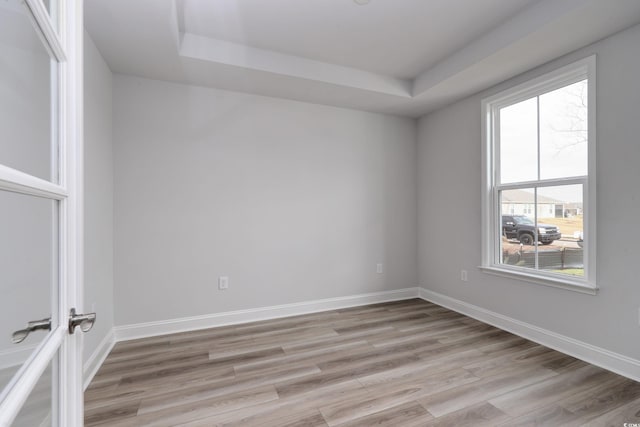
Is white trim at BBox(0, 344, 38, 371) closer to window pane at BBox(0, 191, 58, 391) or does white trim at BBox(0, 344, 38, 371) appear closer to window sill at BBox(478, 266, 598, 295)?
window pane at BBox(0, 191, 58, 391)

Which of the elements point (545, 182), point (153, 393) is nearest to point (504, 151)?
point (545, 182)

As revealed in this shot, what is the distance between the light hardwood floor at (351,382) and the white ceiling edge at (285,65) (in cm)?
245

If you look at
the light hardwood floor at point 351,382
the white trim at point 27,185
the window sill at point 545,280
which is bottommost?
the light hardwood floor at point 351,382

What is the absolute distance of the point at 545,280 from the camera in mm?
2502

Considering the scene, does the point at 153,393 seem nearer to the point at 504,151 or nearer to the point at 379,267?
the point at 379,267

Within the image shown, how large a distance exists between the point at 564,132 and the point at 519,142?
387mm

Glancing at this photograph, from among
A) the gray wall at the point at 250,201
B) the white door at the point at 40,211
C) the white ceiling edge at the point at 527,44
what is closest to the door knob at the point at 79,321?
the white door at the point at 40,211

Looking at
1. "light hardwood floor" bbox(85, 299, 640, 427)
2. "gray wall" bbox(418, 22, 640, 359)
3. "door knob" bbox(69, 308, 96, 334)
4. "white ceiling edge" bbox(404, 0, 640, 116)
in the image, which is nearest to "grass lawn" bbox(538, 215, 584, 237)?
"gray wall" bbox(418, 22, 640, 359)

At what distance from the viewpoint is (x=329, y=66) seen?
2.89m

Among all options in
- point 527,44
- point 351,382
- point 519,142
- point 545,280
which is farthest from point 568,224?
point 351,382

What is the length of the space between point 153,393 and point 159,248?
4.31 feet

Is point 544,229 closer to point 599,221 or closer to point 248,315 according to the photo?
point 599,221

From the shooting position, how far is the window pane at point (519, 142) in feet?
8.89

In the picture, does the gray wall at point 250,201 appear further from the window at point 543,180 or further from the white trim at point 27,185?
the white trim at point 27,185
